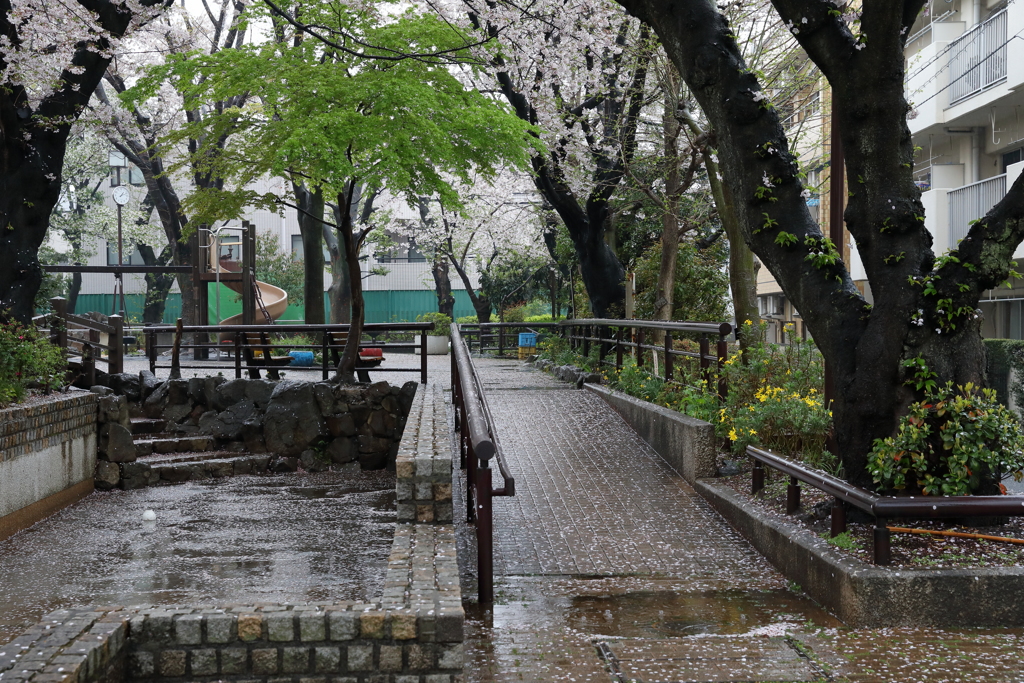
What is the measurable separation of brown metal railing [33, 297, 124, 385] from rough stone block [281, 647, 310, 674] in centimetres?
950

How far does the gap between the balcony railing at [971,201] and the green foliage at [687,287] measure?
452 cm

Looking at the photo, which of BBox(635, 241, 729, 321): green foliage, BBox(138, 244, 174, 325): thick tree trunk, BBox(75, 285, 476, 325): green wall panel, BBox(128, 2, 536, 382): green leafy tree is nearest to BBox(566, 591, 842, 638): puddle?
BBox(128, 2, 536, 382): green leafy tree

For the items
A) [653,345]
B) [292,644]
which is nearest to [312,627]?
[292,644]

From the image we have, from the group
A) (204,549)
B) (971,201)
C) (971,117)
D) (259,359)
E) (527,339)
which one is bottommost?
(204,549)

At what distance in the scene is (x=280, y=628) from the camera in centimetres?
442

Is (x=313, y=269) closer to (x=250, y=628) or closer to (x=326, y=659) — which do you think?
(x=250, y=628)

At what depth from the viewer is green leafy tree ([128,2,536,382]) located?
11.6 metres

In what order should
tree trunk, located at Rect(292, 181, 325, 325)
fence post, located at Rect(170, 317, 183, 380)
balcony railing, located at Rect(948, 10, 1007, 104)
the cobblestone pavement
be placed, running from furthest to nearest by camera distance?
tree trunk, located at Rect(292, 181, 325, 325), balcony railing, located at Rect(948, 10, 1007, 104), fence post, located at Rect(170, 317, 183, 380), the cobblestone pavement

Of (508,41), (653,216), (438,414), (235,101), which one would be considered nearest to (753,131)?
(438,414)

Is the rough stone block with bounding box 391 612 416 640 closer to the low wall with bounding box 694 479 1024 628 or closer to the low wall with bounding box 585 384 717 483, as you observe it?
the low wall with bounding box 694 479 1024 628

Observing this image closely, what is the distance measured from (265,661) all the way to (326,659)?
0.29 m

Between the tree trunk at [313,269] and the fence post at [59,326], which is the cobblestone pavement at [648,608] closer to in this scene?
the fence post at [59,326]

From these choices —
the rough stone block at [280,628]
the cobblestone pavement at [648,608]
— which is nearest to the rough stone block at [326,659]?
the rough stone block at [280,628]

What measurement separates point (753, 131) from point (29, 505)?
330 inches
